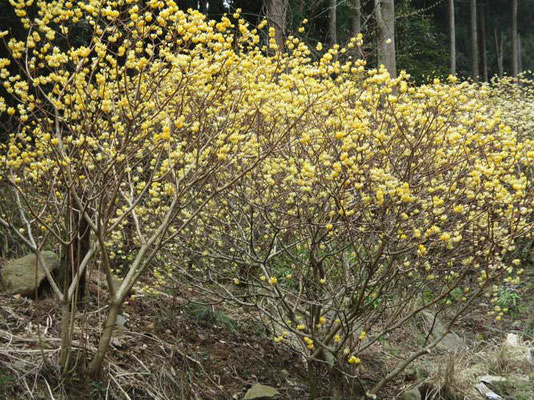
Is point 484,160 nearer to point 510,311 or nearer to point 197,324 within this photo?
point 197,324

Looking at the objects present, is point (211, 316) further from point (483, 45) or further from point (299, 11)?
point (483, 45)

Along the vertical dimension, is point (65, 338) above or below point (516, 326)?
above

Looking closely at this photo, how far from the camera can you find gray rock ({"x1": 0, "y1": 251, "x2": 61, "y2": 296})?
493cm

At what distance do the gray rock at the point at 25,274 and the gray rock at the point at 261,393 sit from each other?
6.28ft

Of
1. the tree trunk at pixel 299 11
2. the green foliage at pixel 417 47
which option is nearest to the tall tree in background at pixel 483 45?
the green foliage at pixel 417 47

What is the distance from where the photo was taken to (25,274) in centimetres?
504

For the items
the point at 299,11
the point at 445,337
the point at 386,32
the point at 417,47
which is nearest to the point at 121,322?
the point at 445,337

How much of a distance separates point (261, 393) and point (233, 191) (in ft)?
5.26

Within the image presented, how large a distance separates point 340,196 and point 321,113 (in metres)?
0.88

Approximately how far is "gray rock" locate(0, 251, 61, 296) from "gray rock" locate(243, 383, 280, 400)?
1.92 m

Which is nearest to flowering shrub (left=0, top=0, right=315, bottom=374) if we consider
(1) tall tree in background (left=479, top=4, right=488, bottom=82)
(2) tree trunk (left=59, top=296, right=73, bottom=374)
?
(2) tree trunk (left=59, top=296, right=73, bottom=374)

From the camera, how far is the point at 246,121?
4.40 metres

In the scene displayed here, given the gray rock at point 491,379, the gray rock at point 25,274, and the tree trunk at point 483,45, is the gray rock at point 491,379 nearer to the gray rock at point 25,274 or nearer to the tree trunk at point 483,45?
the gray rock at point 25,274

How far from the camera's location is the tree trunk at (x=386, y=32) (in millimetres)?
9398
